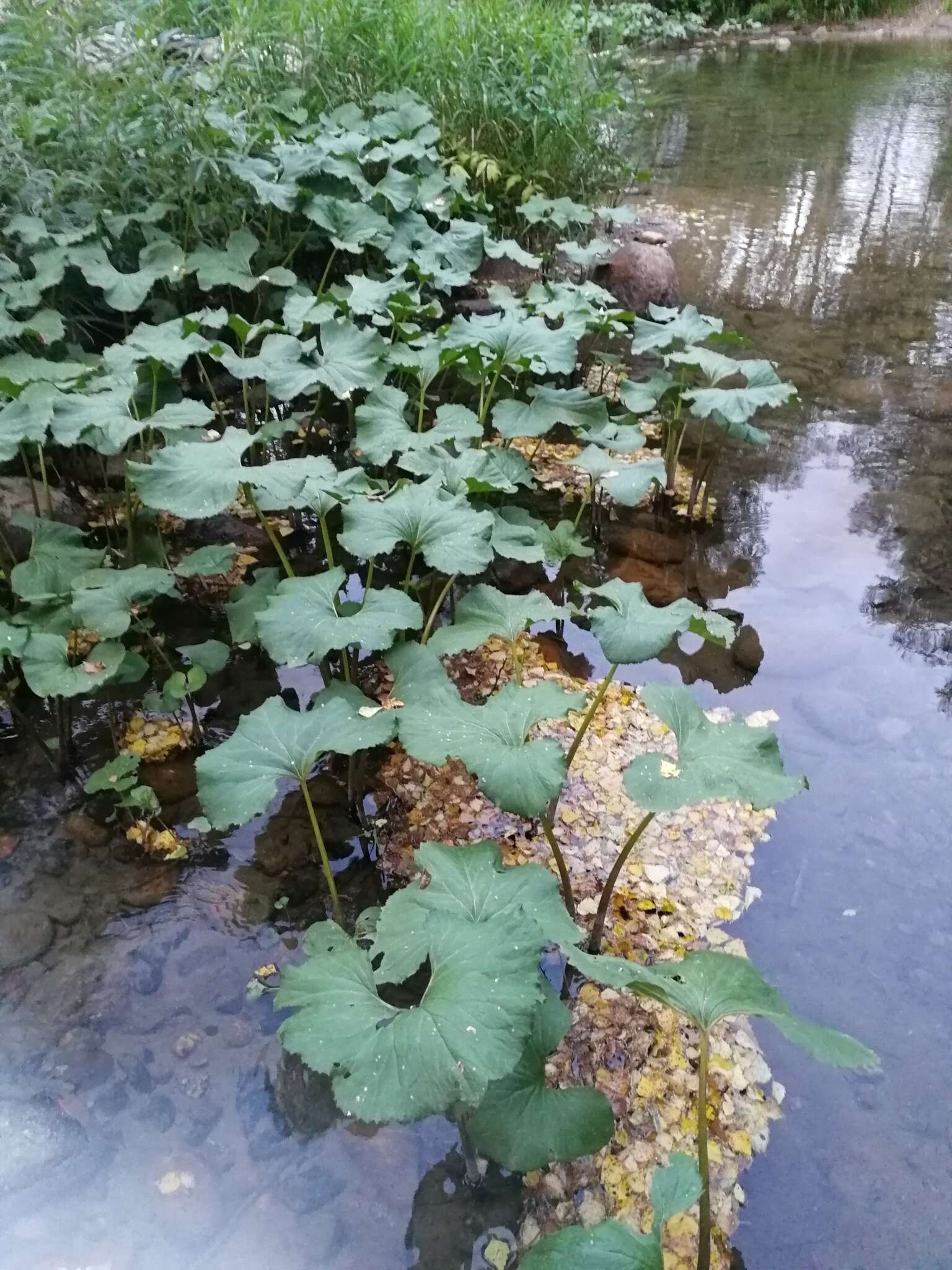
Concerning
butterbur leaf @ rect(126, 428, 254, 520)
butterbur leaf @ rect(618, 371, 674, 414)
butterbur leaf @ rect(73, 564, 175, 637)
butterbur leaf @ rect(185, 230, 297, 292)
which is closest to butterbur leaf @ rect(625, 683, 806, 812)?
butterbur leaf @ rect(126, 428, 254, 520)

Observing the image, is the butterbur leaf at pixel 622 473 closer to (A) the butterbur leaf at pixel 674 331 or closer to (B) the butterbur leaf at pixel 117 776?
(A) the butterbur leaf at pixel 674 331

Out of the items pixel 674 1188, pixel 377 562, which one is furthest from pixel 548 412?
pixel 674 1188

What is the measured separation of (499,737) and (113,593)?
1146 mm

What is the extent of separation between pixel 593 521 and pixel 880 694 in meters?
1.22

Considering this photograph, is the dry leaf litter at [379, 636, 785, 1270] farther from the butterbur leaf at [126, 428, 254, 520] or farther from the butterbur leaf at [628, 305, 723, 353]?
Answer: the butterbur leaf at [628, 305, 723, 353]

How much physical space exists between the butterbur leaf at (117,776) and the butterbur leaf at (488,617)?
820 mm

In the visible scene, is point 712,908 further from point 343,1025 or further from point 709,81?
point 709,81

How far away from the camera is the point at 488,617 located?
6.94 ft

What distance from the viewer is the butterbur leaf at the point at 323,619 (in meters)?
1.88

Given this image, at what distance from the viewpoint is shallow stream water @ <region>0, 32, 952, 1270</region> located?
149 centimetres

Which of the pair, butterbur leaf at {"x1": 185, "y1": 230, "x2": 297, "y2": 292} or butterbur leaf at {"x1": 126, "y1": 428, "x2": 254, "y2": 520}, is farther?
butterbur leaf at {"x1": 185, "y1": 230, "x2": 297, "y2": 292}

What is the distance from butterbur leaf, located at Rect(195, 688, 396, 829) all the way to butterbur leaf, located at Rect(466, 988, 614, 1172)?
0.64m

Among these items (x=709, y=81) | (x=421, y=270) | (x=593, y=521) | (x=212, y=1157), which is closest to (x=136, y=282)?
(x=421, y=270)

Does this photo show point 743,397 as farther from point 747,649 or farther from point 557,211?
point 557,211
